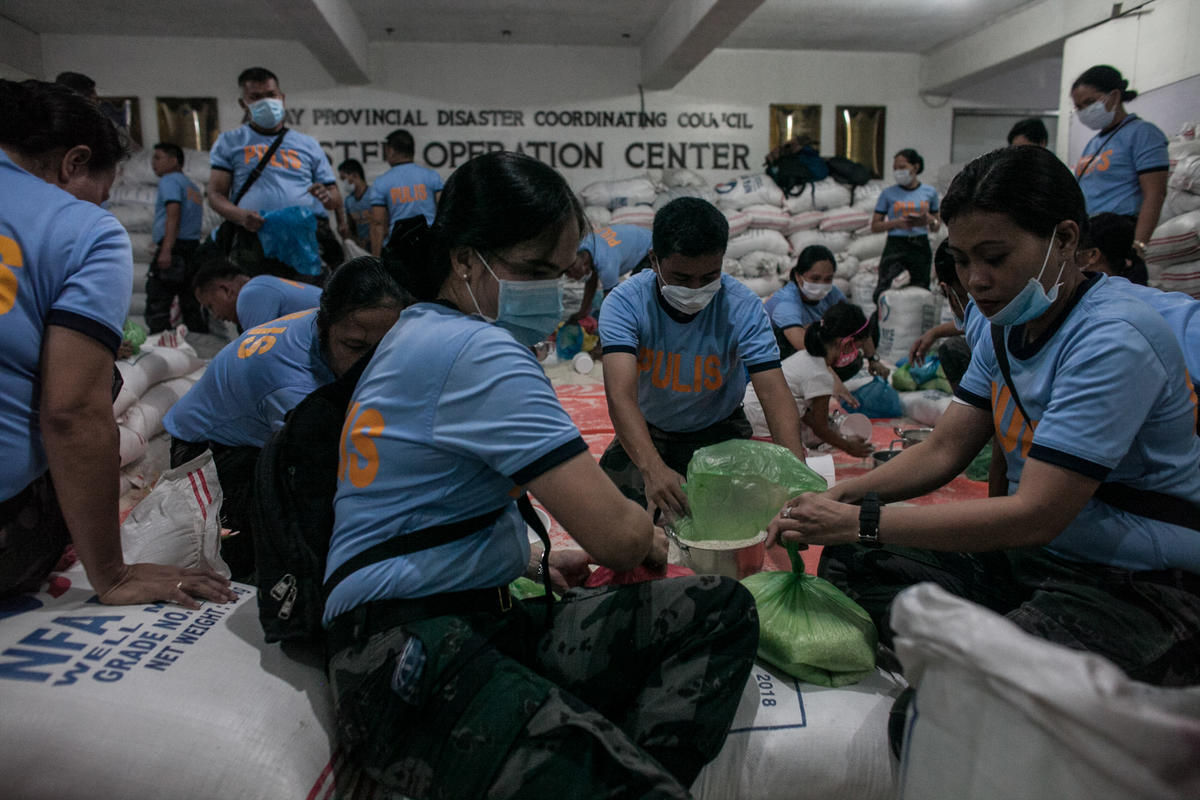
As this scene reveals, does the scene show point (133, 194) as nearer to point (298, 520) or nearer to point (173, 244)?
point (173, 244)

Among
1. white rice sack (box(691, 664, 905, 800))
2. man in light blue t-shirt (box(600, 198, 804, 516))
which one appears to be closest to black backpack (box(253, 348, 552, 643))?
white rice sack (box(691, 664, 905, 800))

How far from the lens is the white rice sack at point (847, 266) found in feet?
24.8

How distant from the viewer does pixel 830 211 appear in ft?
25.3

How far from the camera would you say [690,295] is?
2.20 metres

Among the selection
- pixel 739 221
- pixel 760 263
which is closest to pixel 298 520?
pixel 760 263

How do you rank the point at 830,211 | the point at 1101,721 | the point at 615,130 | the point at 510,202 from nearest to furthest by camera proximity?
1. the point at 1101,721
2. the point at 510,202
3. the point at 830,211
4. the point at 615,130

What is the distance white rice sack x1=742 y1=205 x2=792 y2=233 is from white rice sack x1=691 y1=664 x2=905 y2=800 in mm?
6650

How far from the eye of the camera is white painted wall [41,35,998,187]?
786cm

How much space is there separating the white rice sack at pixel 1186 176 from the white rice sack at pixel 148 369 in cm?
527

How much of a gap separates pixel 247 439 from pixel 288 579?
3.60 ft

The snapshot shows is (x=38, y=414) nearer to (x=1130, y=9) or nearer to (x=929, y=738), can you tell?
(x=929, y=738)

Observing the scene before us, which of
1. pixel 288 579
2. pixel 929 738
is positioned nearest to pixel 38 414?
pixel 288 579

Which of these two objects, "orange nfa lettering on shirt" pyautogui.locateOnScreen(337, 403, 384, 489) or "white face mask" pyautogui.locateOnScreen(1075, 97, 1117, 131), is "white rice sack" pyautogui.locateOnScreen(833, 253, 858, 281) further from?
"orange nfa lettering on shirt" pyautogui.locateOnScreen(337, 403, 384, 489)

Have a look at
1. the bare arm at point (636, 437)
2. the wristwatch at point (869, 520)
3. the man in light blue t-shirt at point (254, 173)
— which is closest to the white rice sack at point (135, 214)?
the man in light blue t-shirt at point (254, 173)
